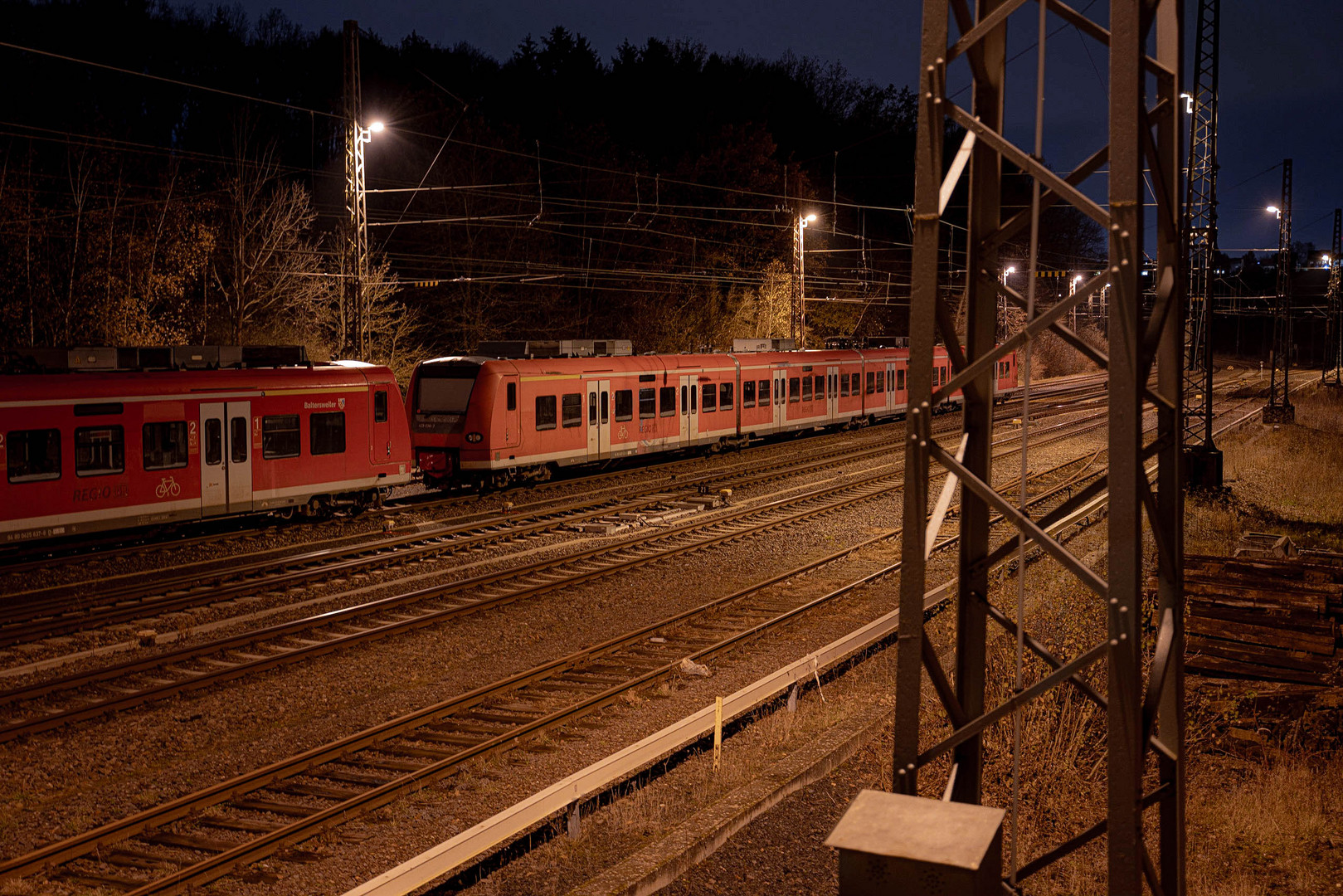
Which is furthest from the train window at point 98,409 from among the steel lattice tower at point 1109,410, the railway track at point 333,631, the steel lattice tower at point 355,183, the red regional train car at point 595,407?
the steel lattice tower at point 1109,410

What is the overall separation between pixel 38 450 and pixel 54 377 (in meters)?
1.02

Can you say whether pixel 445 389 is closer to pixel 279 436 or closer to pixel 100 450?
pixel 279 436

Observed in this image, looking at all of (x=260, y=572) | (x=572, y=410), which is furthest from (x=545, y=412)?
(x=260, y=572)

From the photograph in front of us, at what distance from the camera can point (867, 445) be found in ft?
103

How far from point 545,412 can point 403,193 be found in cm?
2401

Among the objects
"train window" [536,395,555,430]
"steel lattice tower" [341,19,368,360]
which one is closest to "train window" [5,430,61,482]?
"steel lattice tower" [341,19,368,360]

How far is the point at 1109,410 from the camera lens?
3.98 metres

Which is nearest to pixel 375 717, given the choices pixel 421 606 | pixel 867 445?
pixel 421 606

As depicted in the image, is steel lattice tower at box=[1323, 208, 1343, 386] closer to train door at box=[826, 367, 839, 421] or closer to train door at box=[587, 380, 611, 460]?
train door at box=[826, 367, 839, 421]

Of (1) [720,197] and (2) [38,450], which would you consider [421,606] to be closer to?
(2) [38,450]

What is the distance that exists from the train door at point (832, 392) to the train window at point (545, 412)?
43.8 ft

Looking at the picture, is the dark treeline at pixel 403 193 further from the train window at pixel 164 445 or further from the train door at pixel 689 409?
the train window at pixel 164 445

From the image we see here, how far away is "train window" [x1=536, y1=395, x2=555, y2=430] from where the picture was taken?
21.9m

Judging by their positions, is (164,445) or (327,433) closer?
(164,445)
